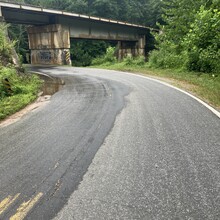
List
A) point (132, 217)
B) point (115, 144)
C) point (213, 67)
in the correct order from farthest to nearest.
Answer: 1. point (213, 67)
2. point (115, 144)
3. point (132, 217)

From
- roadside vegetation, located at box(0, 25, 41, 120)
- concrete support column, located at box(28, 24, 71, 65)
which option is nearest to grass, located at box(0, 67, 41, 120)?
roadside vegetation, located at box(0, 25, 41, 120)

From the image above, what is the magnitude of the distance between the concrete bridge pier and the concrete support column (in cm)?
1668

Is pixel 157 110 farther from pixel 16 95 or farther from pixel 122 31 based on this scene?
pixel 122 31

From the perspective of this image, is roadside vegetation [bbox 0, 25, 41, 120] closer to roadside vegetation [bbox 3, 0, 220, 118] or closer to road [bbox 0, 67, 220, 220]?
roadside vegetation [bbox 3, 0, 220, 118]

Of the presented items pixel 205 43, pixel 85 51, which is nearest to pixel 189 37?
pixel 205 43

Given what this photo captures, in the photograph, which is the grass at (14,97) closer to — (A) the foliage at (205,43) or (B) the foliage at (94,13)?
(A) the foliage at (205,43)

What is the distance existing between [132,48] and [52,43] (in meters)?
21.5

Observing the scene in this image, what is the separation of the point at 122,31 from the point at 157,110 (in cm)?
3858

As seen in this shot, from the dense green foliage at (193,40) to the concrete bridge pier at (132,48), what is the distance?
24539mm

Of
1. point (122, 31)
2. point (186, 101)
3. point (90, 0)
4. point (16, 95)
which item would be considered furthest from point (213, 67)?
point (90, 0)

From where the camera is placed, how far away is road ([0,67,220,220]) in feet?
10.4

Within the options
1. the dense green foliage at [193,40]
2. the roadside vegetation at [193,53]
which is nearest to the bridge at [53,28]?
the roadside vegetation at [193,53]

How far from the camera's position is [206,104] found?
26.7ft

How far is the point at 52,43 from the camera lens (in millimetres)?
32281
